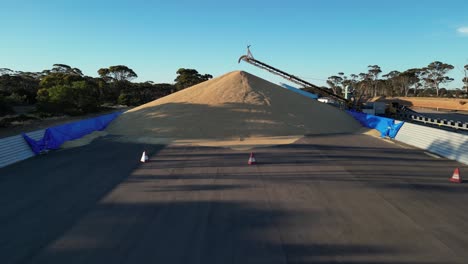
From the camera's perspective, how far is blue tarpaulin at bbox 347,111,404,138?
54.2ft

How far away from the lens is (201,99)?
23188mm

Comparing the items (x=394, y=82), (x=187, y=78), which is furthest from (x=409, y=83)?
(x=187, y=78)

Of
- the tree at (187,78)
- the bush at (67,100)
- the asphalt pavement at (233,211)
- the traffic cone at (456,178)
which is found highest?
the tree at (187,78)

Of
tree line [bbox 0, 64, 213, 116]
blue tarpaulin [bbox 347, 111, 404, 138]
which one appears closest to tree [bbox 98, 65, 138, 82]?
tree line [bbox 0, 64, 213, 116]

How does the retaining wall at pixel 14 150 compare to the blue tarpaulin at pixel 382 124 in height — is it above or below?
below

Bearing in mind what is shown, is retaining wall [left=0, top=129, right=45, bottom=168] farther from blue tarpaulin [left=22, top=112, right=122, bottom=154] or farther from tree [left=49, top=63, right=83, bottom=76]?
tree [left=49, top=63, right=83, bottom=76]

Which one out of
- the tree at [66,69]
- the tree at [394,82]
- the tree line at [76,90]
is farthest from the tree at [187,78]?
the tree at [394,82]

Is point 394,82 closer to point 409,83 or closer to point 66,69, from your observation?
point 409,83

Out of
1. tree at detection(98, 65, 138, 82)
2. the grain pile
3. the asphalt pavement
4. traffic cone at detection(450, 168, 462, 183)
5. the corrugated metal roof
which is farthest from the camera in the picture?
tree at detection(98, 65, 138, 82)

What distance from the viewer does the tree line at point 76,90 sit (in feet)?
99.2

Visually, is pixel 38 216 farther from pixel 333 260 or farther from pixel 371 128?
pixel 371 128

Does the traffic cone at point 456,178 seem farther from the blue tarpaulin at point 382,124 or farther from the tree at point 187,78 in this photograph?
the tree at point 187,78

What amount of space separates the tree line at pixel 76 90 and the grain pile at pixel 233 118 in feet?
46.7

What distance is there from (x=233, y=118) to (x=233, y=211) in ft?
44.2
